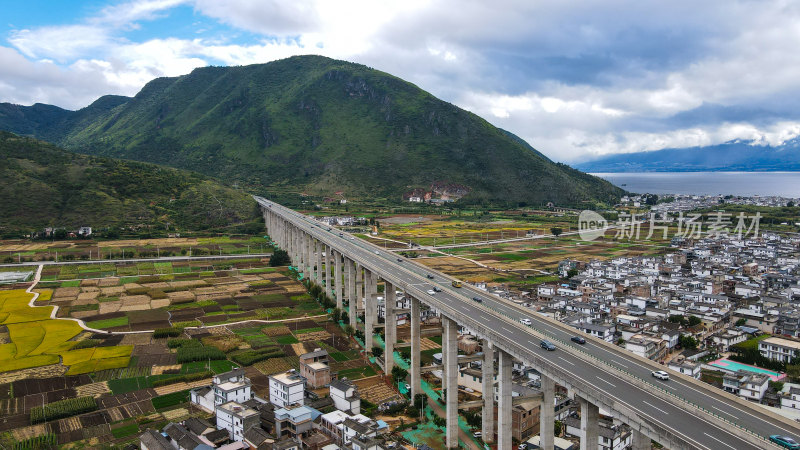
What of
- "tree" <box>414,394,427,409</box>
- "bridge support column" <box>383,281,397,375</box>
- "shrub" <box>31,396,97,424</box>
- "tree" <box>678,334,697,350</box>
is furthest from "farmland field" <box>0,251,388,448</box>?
"tree" <box>678,334,697,350</box>

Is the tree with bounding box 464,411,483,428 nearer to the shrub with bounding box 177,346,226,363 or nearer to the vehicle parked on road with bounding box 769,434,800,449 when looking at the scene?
the vehicle parked on road with bounding box 769,434,800,449

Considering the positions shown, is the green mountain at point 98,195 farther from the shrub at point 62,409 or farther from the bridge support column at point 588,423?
the bridge support column at point 588,423

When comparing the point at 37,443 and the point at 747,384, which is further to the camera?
the point at 747,384

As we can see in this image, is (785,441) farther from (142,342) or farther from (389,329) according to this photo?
(142,342)

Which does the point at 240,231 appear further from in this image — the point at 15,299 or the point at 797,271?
the point at 797,271

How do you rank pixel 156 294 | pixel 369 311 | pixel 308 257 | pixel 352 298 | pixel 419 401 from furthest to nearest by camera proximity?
pixel 308 257 → pixel 156 294 → pixel 352 298 → pixel 369 311 → pixel 419 401

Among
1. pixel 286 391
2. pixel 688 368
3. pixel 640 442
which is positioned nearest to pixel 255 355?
pixel 286 391
